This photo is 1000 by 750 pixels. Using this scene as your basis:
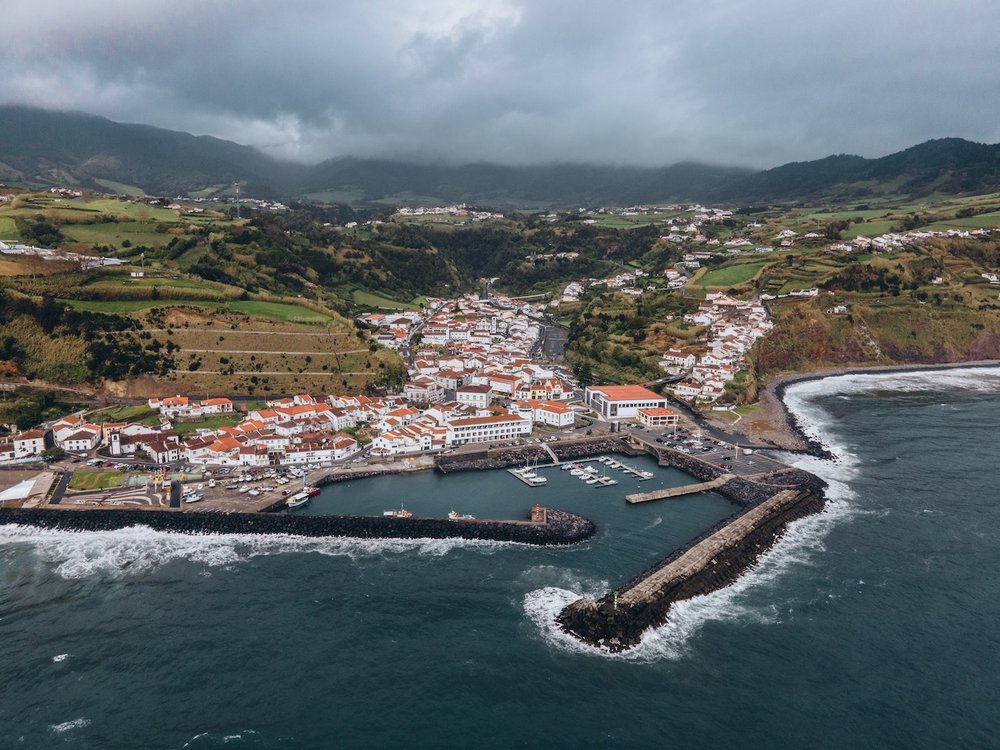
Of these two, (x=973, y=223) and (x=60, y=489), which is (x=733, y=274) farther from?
(x=60, y=489)

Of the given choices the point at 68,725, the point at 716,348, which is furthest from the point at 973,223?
the point at 68,725

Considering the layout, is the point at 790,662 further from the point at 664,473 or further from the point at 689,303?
the point at 689,303

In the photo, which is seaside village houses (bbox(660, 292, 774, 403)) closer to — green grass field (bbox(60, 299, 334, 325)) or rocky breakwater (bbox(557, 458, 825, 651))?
rocky breakwater (bbox(557, 458, 825, 651))

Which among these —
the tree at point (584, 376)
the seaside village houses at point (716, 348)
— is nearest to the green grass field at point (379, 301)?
the tree at point (584, 376)

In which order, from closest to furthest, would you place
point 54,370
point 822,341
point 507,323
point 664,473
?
point 664,473 → point 54,370 → point 822,341 → point 507,323

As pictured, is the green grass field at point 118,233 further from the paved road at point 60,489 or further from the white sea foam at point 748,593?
the white sea foam at point 748,593

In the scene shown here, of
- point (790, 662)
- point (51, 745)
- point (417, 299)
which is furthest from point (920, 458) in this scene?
point (417, 299)

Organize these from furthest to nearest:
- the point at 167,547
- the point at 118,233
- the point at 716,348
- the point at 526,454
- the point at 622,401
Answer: the point at 118,233
the point at 716,348
the point at 622,401
the point at 526,454
the point at 167,547
